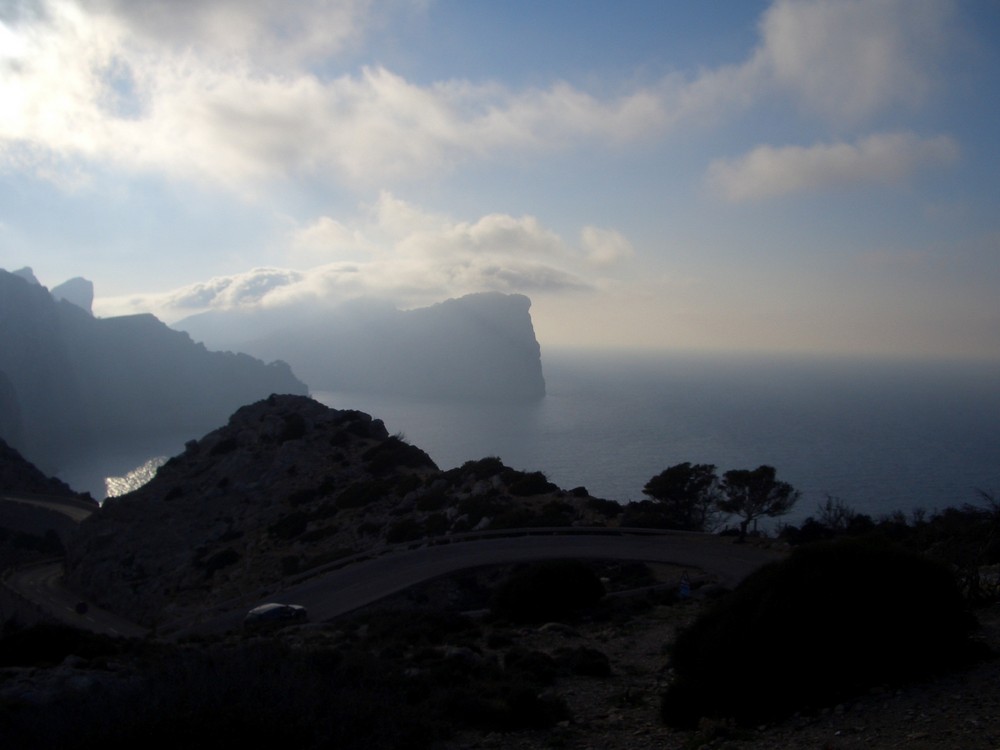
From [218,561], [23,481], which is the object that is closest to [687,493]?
[218,561]

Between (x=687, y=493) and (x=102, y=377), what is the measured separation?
13997 centimetres

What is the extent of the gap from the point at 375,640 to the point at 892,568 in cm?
834

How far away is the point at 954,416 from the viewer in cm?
10469

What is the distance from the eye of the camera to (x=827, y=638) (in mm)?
6879

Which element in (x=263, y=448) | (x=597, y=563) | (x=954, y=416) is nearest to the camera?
(x=597, y=563)

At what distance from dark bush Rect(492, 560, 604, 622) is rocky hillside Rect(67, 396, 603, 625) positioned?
9.07 m

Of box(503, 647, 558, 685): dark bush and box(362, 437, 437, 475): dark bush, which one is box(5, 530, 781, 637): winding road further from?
box(362, 437, 437, 475): dark bush

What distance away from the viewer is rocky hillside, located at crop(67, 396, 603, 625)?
2522cm

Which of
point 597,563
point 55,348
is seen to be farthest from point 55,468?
point 597,563

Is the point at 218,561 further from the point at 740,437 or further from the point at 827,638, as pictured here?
the point at 740,437

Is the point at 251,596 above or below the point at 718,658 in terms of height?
below

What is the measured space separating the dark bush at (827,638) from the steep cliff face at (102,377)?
374 ft

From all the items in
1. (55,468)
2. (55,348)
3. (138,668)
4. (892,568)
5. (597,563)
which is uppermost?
(55,348)

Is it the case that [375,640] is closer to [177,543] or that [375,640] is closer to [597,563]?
[597,563]
